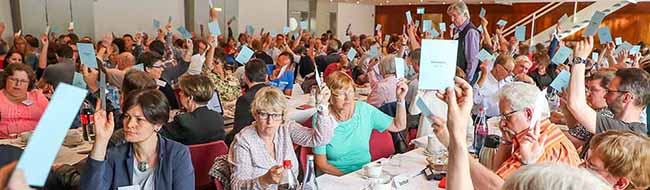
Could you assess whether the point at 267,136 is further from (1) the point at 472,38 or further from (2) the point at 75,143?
(1) the point at 472,38

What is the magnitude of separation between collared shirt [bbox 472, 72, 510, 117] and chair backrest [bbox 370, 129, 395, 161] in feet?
4.16

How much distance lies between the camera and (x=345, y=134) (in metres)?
3.08

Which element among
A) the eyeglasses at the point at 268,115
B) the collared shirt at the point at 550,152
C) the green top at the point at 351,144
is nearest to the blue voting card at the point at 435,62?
the collared shirt at the point at 550,152

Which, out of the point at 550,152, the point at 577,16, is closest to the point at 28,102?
the point at 550,152

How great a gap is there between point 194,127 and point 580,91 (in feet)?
7.34

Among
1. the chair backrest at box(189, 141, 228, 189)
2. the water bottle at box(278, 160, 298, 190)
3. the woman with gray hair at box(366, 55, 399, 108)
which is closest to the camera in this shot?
the water bottle at box(278, 160, 298, 190)

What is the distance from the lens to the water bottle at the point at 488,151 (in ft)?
8.62

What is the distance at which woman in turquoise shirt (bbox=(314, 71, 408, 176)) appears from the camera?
3035 millimetres

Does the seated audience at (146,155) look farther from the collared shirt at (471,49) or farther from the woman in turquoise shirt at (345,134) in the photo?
the collared shirt at (471,49)

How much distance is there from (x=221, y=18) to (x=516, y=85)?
12462 millimetres

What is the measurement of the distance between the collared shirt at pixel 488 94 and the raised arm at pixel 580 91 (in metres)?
1.77

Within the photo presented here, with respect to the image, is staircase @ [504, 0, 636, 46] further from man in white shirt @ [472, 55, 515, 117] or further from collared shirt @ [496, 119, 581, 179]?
collared shirt @ [496, 119, 581, 179]

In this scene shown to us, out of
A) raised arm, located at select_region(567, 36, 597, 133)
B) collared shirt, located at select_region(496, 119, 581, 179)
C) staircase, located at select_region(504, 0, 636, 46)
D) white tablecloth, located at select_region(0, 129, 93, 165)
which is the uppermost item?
staircase, located at select_region(504, 0, 636, 46)

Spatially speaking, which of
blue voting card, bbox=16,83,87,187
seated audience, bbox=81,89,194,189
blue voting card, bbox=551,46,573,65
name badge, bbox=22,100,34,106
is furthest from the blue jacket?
blue voting card, bbox=551,46,573,65
